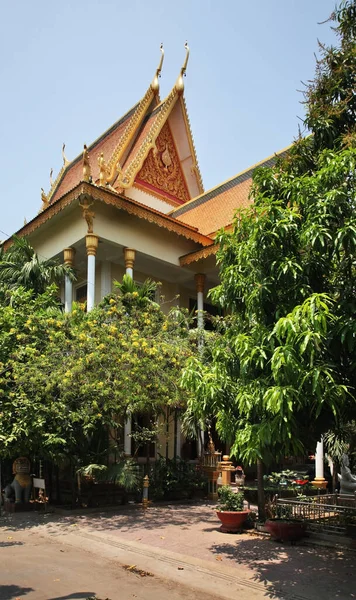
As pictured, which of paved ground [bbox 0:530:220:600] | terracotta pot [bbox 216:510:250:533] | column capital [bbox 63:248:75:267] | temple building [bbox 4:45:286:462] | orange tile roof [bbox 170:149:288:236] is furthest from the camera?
orange tile roof [bbox 170:149:288:236]

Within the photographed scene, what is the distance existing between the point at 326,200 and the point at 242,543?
6150 millimetres

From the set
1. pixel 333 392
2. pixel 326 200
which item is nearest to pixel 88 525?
pixel 333 392

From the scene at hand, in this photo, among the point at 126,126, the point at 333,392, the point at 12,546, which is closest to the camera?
the point at 333,392

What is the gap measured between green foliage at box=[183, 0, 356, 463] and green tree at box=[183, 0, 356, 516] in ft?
0.04

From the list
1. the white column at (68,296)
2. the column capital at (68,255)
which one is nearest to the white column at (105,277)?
the column capital at (68,255)

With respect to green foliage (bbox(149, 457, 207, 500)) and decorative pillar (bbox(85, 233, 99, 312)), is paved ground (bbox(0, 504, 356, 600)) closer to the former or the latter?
green foliage (bbox(149, 457, 207, 500))

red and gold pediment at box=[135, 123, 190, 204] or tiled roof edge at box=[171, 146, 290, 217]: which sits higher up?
red and gold pediment at box=[135, 123, 190, 204]

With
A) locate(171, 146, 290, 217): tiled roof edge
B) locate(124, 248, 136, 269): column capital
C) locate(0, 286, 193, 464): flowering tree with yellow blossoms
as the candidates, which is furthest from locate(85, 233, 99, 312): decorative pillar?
locate(171, 146, 290, 217): tiled roof edge

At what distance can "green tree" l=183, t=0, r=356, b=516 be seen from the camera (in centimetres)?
504

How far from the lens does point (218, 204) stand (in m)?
20.0

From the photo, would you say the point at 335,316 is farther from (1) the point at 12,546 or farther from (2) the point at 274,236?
(1) the point at 12,546

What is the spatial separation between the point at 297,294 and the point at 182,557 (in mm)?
4498

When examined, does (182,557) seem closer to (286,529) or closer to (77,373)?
(286,529)

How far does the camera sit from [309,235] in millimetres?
5496
